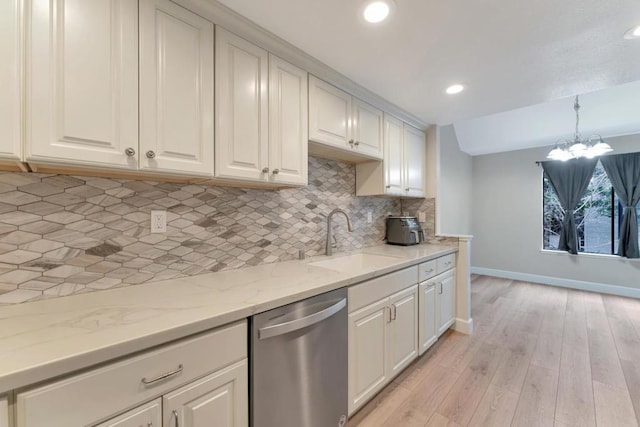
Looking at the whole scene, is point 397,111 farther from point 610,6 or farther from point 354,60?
point 610,6

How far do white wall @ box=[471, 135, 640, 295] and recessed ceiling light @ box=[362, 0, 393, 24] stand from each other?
16.3ft

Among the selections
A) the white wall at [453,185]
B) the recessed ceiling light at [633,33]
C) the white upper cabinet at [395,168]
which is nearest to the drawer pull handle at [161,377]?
the white upper cabinet at [395,168]

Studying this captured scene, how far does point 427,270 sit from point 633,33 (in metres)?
1.91

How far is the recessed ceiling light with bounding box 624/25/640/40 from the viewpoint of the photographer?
1.47m

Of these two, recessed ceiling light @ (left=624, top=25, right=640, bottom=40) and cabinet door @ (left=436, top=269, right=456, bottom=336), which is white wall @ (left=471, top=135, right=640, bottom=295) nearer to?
cabinet door @ (left=436, top=269, right=456, bottom=336)

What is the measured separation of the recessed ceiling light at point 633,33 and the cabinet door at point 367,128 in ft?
4.97

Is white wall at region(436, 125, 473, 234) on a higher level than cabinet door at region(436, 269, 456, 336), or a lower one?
higher

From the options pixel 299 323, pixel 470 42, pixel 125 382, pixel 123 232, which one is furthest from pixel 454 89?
pixel 125 382

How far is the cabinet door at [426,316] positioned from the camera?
219 cm

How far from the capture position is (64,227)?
3.81ft

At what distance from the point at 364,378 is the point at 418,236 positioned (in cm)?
170

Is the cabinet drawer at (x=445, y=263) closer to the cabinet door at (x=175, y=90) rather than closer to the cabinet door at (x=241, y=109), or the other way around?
the cabinet door at (x=241, y=109)

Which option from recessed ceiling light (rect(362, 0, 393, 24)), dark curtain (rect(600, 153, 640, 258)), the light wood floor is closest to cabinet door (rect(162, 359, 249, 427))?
the light wood floor

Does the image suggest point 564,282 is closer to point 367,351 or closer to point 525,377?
point 525,377
